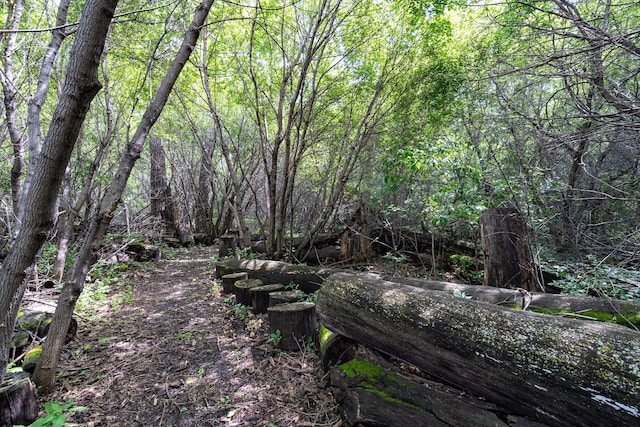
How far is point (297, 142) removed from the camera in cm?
549

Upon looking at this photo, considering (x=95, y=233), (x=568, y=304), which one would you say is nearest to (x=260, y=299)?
(x=95, y=233)

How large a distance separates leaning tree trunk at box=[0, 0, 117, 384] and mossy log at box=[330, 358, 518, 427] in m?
2.26

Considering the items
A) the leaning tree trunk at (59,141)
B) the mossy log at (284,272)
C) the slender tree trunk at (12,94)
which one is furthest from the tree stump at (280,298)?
the slender tree trunk at (12,94)

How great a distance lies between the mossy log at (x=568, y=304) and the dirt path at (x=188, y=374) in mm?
2021

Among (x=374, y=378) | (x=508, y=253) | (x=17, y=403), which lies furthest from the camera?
(x=508, y=253)

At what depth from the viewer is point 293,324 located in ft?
10.6

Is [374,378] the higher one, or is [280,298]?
[280,298]

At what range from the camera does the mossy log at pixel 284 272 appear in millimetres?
4551

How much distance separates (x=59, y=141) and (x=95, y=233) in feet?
4.39

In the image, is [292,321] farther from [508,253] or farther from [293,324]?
[508,253]

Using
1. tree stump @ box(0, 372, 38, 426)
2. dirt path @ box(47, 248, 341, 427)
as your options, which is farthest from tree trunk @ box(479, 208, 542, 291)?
tree stump @ box(0, 372, 38, 426)

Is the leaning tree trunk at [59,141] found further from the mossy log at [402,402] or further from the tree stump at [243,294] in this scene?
the tree stump at [243,294]

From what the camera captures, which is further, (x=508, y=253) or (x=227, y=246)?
(x=227, y=246)

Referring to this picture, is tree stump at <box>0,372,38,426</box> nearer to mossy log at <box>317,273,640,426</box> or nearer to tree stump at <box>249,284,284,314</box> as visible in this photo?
tree stump at <box>249,284,284,314</box>
